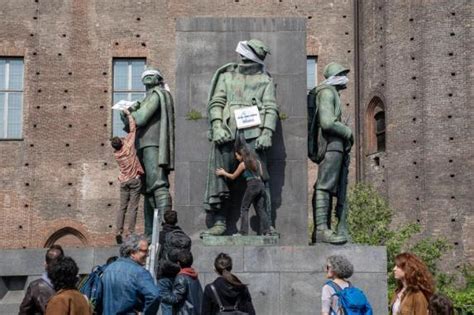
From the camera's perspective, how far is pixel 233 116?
38.1 ft

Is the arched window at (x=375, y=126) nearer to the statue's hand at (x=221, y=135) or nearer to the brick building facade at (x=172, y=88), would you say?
the brick building facade at (x=172, y=88)

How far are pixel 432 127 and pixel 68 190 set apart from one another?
11976mm

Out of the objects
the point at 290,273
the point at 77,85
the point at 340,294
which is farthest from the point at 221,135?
the point at 77,85

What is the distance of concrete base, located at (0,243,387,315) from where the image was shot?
426 inches

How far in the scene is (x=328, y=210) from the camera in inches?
470

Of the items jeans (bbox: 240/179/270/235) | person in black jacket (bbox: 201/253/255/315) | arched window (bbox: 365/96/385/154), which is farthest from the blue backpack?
arched window (bbox: 365/96/385/154)

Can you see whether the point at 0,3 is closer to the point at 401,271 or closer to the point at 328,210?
the point at 328,210

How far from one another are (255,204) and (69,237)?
809 inches

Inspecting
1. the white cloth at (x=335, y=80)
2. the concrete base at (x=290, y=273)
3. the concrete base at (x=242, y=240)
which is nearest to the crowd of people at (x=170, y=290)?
the concrete base at (x=290, y=273)

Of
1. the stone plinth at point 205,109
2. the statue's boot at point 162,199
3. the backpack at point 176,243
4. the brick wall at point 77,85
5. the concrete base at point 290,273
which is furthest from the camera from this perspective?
the brick wall at point 77,85

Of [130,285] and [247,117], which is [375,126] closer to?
[247,117]

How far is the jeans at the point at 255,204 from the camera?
37.0ft

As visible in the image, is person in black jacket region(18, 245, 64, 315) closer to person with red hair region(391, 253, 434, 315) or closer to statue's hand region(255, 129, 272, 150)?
person with red hair region(391, 253, 434, 315)

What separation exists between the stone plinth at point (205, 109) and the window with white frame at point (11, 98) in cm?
2028
